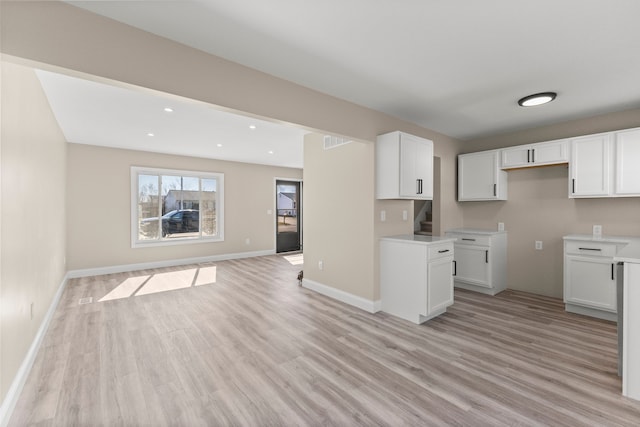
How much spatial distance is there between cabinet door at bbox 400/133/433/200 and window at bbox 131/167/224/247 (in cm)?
502

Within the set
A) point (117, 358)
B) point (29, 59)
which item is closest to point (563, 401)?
point (117, 358)

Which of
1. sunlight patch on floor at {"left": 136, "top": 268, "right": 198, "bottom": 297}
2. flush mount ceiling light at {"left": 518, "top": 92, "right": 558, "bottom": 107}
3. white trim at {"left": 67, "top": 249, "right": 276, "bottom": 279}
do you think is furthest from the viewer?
white trim at {"left": 67, "top": 249, "right": 276, "bottom": 279}

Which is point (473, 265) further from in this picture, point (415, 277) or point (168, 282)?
point (168, 282)

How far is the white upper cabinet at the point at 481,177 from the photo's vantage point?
4.35 meters

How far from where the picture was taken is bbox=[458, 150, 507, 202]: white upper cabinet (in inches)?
171

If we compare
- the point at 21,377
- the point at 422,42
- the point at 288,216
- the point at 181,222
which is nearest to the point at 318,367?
the point at 21,377

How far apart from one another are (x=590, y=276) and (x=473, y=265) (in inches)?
50.6

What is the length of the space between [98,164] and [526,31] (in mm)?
6715

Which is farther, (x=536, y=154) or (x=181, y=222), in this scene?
(x=181, y=222)

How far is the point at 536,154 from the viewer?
3938 millimetres

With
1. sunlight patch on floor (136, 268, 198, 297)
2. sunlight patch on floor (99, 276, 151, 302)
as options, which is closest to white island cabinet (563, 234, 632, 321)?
sunlight patch on floor (136, 268, 198, 297)

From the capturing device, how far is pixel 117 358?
8.00 ft

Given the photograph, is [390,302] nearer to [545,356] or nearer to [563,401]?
[545,356]

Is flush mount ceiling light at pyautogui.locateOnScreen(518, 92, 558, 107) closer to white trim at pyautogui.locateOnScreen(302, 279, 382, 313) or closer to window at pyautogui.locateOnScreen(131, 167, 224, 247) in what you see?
white trim at pyautogui.locateOnScreen(302, 279, 382, 313)
